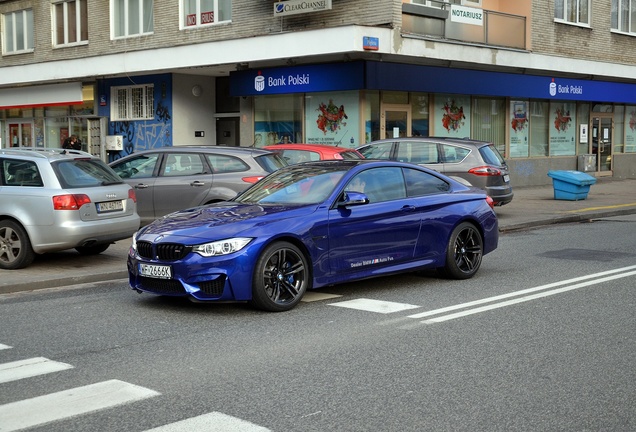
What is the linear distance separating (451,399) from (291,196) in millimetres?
4003

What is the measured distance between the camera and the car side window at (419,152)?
57.2 ft

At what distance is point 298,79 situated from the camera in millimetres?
23094

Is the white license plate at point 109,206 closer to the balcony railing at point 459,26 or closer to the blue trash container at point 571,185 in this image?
the balcony railing at point 459,26

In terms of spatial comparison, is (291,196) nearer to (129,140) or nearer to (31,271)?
(31,271)

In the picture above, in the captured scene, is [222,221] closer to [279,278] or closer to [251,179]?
[279,278]

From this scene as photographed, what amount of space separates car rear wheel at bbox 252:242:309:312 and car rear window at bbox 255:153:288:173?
538 cm

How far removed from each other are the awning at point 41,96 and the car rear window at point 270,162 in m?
17.7

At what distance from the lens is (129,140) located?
28.6 metres

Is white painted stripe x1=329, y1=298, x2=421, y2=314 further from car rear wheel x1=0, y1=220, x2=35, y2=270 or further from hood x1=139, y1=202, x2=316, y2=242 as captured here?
car rear wheel x1=0, y1=220, x2=35, y2=270

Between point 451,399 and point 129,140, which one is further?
point 129,140

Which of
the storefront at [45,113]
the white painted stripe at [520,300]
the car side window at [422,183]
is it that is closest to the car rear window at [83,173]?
the car side window at [422,183]

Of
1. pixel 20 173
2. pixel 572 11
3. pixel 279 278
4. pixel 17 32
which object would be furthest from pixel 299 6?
pixel 279 278

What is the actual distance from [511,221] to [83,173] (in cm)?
910

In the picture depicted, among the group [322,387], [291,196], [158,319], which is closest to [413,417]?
[322,387]
